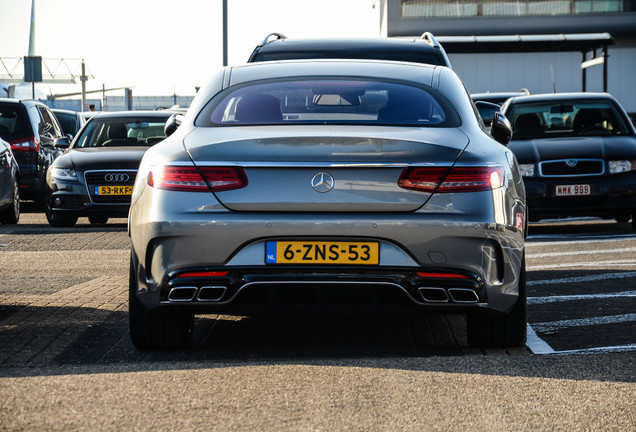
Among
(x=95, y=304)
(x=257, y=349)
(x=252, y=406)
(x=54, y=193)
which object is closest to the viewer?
(x=252, y=406)

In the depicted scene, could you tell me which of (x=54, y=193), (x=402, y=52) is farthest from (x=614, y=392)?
(x=54, y=193)

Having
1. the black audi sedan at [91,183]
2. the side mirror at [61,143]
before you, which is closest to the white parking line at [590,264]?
the black audi sedan at [91,183]

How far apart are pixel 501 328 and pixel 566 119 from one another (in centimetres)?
938

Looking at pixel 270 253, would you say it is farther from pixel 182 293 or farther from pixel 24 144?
pixel 24 144

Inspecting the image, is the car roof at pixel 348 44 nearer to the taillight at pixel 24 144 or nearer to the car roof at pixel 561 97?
the car roof at pixel 561 97

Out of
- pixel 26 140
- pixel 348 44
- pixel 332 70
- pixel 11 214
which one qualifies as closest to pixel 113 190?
pixel 11 214

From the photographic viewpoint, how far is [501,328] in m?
5.84

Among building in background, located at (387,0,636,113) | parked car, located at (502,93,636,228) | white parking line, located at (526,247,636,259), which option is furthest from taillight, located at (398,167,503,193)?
building in background, located at (387,0,636,113)

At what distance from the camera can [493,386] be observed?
4.80 meters

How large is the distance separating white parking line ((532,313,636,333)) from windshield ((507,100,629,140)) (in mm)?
7566

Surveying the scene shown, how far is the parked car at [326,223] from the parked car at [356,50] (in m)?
4.58

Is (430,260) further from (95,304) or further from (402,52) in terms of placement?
(402,52)

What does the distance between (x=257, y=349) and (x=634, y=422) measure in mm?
2410

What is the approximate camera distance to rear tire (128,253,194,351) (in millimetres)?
5750
